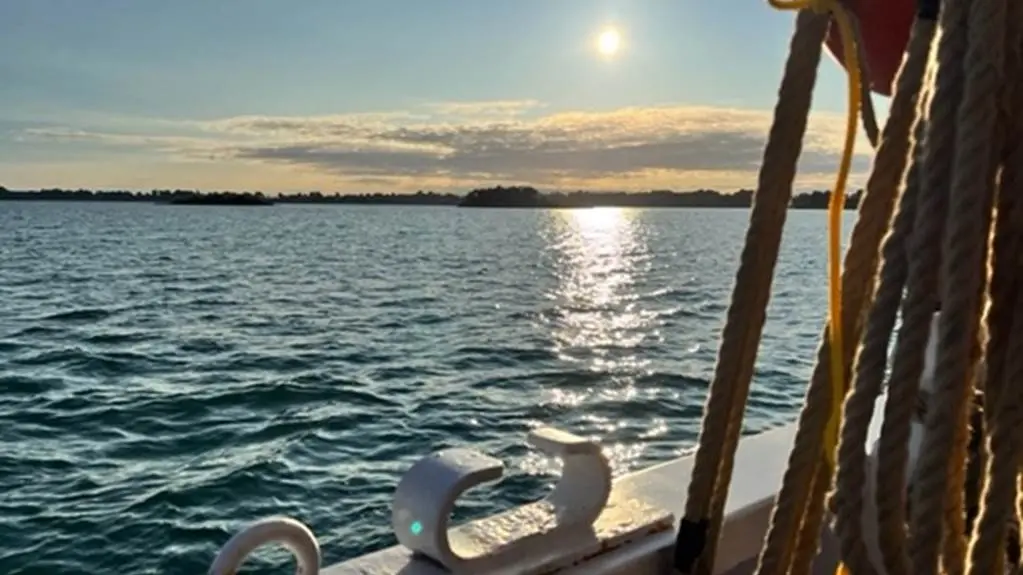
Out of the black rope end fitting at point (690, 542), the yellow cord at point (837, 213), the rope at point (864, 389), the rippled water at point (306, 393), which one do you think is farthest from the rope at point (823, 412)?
the rippled water at point (306, 393)

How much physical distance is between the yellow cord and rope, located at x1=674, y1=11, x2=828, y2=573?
19 millimetres

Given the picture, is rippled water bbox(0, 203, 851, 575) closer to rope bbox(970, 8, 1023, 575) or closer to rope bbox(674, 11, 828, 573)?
rope bbox(674, 11, 828, 573)

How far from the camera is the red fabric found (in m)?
1.05

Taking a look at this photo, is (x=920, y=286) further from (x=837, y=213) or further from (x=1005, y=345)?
(x=837, y=213)

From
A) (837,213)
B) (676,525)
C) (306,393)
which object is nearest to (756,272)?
(837,213)

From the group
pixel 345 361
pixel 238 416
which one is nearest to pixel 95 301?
pixel 345 361

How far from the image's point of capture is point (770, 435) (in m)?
2.06

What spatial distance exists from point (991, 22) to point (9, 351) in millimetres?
12163

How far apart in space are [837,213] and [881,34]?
0.22 metres

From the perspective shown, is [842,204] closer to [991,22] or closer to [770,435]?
[991,22]

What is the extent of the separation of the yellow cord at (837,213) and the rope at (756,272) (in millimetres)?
19

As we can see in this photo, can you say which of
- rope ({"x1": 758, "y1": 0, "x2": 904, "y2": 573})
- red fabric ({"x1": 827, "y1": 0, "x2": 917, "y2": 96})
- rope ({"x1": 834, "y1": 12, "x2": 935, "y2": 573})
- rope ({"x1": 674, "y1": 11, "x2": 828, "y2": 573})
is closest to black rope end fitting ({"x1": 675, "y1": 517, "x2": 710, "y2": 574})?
rope ({"x1": 674, "y1": 11, "x2": 828, "y2": 573})

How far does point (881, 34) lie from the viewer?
3.55ft

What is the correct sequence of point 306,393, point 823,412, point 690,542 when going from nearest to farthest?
point 823,412, point 690,542, point 306,393
